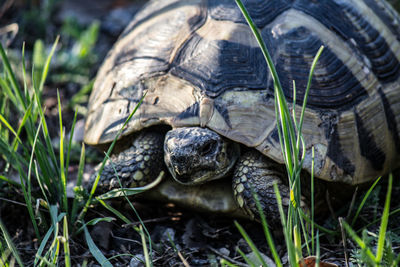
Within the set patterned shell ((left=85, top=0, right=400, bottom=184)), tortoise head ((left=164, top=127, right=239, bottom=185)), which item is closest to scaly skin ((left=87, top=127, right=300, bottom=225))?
tortoise head ((left=164, top=127, right=239, bottom=185))

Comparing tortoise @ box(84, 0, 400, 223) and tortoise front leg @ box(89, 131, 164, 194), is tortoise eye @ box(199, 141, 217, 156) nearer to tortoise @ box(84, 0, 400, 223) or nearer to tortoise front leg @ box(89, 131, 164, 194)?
tortoise @ box(84, 0, 400, 223)

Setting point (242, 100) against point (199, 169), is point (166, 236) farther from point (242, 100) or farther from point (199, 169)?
point (242, 100)

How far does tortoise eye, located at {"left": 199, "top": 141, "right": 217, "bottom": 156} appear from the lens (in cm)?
236

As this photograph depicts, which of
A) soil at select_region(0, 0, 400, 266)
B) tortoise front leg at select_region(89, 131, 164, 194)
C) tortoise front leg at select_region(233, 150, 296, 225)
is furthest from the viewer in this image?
tortoise front leg at select_region(89, 131, 164, 194)

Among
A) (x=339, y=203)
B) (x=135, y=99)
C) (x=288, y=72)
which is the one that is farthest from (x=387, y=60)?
(x=135, y=99)

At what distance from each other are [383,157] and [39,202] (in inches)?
80.1

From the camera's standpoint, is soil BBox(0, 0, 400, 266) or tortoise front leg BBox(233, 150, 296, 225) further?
tortoise front leg BBox(233, 150, 296, 225)

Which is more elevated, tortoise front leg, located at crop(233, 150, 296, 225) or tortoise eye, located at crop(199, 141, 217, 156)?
tortoise eye, located at crop(199, 141, 217, 156)

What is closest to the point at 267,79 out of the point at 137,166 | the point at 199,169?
the point at 199,169

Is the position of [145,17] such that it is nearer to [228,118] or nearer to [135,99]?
[135,99]

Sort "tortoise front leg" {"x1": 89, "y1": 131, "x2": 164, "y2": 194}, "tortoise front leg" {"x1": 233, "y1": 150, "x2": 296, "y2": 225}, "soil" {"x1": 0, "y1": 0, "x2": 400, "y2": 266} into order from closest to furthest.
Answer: "soil" {"x1": 0, "y1": 0, "x2": 400, "y2": 266}, "tortoise front leg" {"x1": 233, "y1": 150, "x2": 296, "y2": 225}, "tortoise front leg" {"x1": 89, "y1": 131, "x2": 164, "y2": 194}

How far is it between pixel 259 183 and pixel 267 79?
585mm

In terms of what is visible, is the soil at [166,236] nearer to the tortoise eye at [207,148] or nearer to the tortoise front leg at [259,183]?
the tortoise front leg at [259,183]

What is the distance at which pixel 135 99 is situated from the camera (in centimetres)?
267
